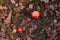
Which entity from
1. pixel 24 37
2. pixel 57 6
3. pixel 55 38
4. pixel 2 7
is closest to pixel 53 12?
pixel 57 6

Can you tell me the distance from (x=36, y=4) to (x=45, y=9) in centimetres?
16

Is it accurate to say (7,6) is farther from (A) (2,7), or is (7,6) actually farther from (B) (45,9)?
(B) (45,9)

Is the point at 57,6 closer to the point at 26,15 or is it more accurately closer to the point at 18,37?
the point at 26,15

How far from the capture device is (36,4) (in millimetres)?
3191

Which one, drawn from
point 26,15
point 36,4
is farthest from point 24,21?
point 36,4

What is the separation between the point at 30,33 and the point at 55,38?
39 centimetres

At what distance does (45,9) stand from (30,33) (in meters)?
0.46

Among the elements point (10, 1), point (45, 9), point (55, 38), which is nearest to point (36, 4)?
point (45, 9)

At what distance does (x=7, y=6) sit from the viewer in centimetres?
316

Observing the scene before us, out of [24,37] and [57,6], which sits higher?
[57,6]

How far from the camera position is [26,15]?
316 centimetres

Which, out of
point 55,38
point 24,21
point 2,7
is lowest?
point 55,38

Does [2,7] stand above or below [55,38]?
above

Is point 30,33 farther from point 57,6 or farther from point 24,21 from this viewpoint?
point 57,6
